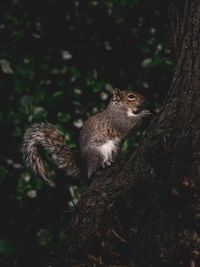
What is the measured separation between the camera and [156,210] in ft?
7.05

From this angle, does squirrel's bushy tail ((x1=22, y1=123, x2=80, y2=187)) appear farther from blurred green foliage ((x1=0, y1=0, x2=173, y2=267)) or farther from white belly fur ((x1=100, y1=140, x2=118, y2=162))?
blurred green foliage ((x1=0, y1=0, x2=173, y2=267))

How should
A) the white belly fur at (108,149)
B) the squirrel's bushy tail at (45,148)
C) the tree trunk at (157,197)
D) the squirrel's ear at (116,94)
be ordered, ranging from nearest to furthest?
1. the tree trunk at (157,197)
2. the squirrel's bushy tail at (45,148)
3. the white belly fur at (108,149)
4. the squirrel's ear at (116,94)

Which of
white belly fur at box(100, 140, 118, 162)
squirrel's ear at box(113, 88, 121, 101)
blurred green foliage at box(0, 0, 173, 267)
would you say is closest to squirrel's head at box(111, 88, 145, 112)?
squirrel's ear at box(113, 88, 121, 101)

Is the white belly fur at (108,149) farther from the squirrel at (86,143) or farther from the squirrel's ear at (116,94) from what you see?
the squirrel's ear at (116,94)

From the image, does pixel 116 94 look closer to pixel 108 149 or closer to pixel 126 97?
pixel 126 97

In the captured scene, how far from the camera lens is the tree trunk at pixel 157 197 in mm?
2070

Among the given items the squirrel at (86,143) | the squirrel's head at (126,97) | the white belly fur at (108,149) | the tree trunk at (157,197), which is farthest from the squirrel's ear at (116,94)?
the tree trunk at (157,197)

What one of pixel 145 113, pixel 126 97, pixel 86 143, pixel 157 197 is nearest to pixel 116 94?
pixel 126 97

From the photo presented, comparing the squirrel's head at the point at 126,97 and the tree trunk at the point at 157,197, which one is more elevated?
the squirrel's head at the point at 126,97

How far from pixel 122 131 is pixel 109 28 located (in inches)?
31.8

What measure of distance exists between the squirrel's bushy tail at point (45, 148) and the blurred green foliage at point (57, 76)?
0.43 metres

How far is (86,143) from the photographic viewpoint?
3.33 metres

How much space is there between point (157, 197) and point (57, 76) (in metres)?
1.88

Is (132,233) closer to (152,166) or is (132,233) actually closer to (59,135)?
(152,166)
